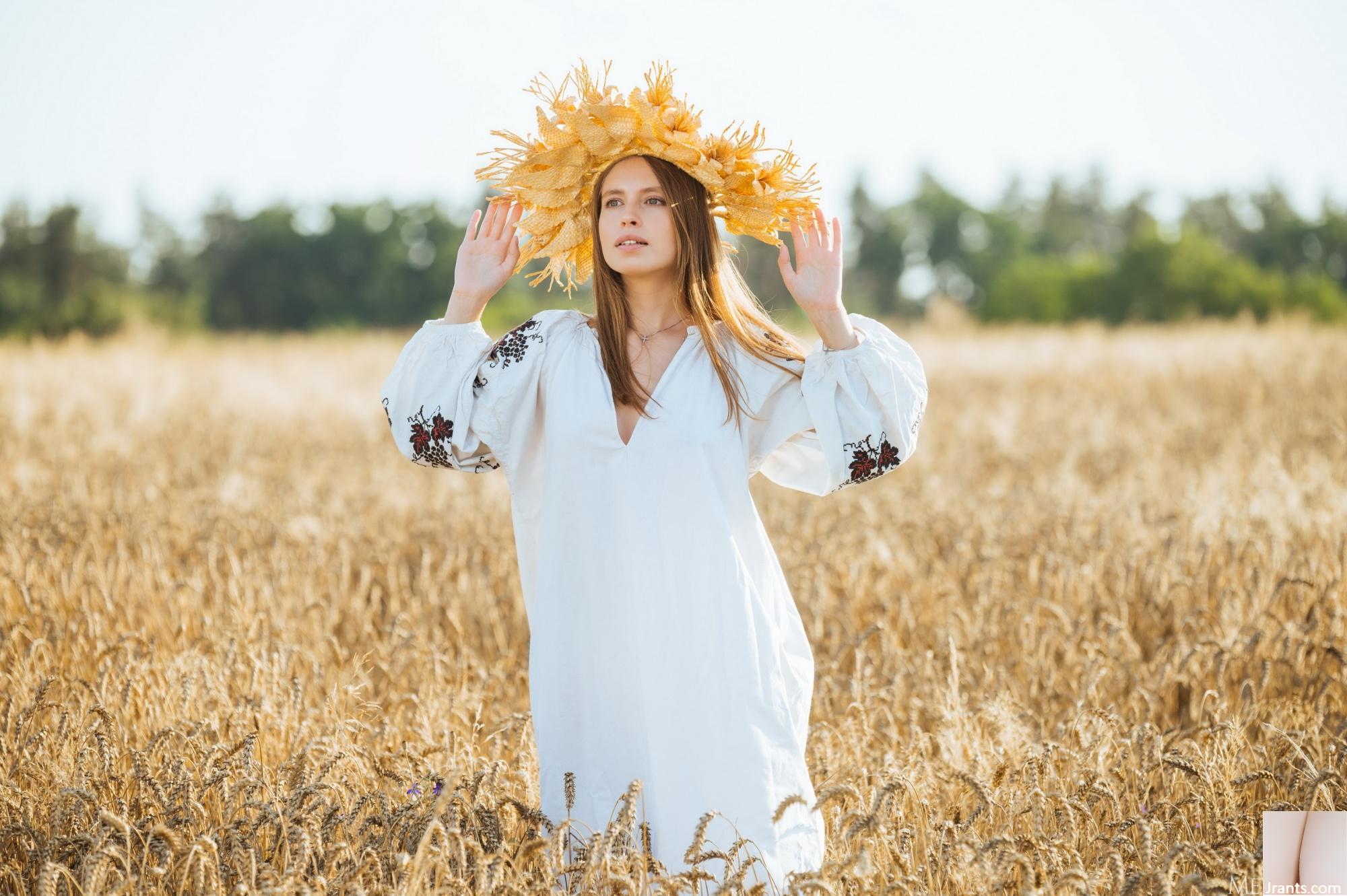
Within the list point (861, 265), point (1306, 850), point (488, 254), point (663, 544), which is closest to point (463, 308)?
point (488, 254)

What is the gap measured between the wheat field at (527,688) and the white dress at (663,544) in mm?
155

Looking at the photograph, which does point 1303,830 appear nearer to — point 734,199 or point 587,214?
point 734,199

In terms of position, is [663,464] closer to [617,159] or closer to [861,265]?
[617,159]

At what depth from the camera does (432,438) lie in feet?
9.48

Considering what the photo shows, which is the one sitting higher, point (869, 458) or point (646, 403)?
point (646, 403)

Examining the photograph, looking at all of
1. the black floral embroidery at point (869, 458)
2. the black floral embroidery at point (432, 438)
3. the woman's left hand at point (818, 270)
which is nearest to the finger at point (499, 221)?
the black floral embroidery at point (432, 438)

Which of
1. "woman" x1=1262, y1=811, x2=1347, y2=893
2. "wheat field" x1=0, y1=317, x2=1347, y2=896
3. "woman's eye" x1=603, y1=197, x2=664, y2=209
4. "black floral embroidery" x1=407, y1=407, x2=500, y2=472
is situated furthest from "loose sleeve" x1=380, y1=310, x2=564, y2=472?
"woman" x1=1262, y1=811, x2=1347, y2=893

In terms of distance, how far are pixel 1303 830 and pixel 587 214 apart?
2357mm

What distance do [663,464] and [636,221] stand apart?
646 mm

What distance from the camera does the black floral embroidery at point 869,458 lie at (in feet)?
9.18

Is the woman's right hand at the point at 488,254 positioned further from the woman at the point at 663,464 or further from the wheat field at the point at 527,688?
the wheat field at the point at 527,688

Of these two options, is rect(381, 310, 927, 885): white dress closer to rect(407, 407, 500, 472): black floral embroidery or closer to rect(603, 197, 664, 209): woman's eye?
rect(407, 407, 500, 472): black floral embroidery

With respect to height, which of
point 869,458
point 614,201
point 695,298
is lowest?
point 869,458

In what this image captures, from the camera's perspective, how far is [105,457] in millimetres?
8102
